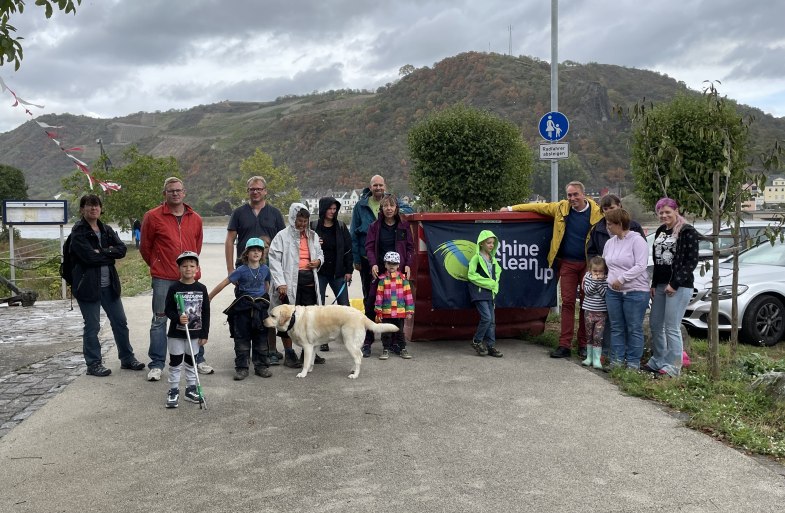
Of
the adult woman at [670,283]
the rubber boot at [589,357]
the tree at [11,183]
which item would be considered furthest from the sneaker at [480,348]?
the tree at [11,183]

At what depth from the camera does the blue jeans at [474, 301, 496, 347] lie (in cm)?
794

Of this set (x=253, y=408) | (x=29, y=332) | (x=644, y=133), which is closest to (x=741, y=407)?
(x=644, y=133)

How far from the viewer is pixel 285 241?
24.6ft

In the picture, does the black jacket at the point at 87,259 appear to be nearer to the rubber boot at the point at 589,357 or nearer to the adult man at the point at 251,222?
the adult man at the point at 251,222

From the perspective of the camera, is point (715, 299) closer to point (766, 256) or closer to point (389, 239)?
point (389, 239)

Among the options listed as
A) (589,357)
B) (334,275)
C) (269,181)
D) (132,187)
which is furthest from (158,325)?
(269,181)

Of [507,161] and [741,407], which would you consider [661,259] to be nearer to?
[741,407]

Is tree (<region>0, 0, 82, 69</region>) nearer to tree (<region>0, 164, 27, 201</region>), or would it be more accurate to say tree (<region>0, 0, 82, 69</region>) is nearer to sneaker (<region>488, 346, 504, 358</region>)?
sneaker (<region>488, 346, 504, 358</region>)

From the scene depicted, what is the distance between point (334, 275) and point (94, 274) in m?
2.65

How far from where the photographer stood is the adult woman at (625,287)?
6984 mm

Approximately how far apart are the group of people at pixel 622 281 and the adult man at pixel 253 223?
11.4 ft

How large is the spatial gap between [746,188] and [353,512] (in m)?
5.33

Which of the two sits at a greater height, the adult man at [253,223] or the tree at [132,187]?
the tree at [132,187]

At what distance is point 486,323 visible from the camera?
7.93m
